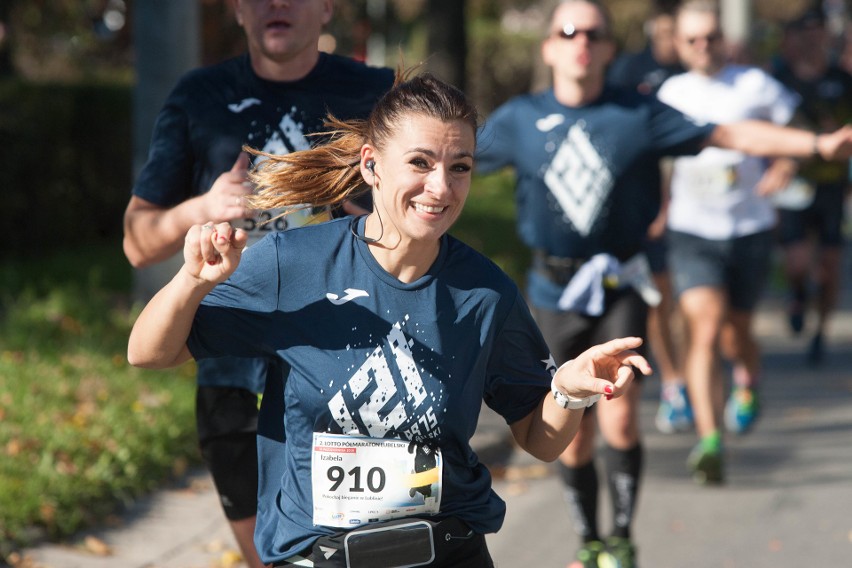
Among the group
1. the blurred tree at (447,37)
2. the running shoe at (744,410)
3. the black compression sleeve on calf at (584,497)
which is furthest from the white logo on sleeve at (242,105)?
the blurred tree at (447,37)

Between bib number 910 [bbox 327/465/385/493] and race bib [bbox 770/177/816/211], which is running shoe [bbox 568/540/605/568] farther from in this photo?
race bib [bbox 770/177/816/211]

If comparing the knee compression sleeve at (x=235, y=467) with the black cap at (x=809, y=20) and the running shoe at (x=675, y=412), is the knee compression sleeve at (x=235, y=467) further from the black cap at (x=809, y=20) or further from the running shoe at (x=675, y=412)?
the black cap at (x=809, y=20)

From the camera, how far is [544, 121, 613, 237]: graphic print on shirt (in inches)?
213

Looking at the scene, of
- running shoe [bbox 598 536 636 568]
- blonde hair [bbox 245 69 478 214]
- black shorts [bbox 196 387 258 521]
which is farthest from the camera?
running shoe [bbox 598 536 636 568]

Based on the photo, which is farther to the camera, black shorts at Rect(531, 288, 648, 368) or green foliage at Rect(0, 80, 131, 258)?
green foliage at Rect(0, 80, 131, 258)

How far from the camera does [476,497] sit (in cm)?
326

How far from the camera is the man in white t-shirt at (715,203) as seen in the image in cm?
719

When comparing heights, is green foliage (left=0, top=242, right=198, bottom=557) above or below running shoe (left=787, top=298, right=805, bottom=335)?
above

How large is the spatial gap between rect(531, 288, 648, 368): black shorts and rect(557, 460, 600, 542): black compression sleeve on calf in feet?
1.44

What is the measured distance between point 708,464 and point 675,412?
1493 millimetres

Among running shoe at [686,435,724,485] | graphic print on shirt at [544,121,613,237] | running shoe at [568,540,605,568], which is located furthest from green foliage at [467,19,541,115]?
running shoe at [568,540,605,568]

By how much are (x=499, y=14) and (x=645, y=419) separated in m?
32.6

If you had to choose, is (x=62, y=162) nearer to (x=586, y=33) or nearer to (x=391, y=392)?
(x=586, y=33)

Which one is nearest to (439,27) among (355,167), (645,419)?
(645,419)
